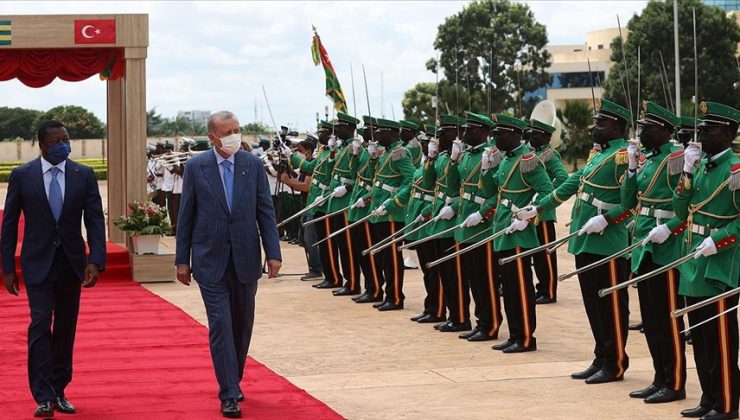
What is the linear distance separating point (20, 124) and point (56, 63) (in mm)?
32550

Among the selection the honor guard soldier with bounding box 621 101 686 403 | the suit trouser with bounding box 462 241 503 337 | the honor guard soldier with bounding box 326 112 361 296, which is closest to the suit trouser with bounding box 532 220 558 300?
the honor guard soldier with bounding box 326 112 361 296

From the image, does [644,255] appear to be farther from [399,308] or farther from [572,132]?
[572,132]

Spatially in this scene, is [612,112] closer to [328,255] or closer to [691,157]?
[691,157]

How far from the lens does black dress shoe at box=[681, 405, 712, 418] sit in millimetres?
6762

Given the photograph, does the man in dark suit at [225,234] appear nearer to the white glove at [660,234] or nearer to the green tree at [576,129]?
the white glove at [660,234]

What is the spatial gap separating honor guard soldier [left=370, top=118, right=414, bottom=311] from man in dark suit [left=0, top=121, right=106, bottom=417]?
4726mm

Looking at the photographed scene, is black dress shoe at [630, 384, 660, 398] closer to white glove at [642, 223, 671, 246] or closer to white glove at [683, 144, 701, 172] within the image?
white glove at [642, 223, 671, 246]

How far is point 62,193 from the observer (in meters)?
6.98

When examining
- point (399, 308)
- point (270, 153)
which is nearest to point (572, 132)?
point (270, 153)

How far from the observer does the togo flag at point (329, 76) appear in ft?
47.3

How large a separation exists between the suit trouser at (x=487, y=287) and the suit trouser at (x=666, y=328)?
2197 millimetres

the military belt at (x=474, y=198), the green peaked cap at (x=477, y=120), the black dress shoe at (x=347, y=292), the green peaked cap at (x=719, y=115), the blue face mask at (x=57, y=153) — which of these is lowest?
the black dress shoe at (x=347, y=292)

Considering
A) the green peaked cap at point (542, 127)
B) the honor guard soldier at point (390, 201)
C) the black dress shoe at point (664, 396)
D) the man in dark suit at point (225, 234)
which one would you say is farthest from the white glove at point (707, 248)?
the honor guard soldier at point (390, 201)

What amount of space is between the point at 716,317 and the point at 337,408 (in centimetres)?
204
